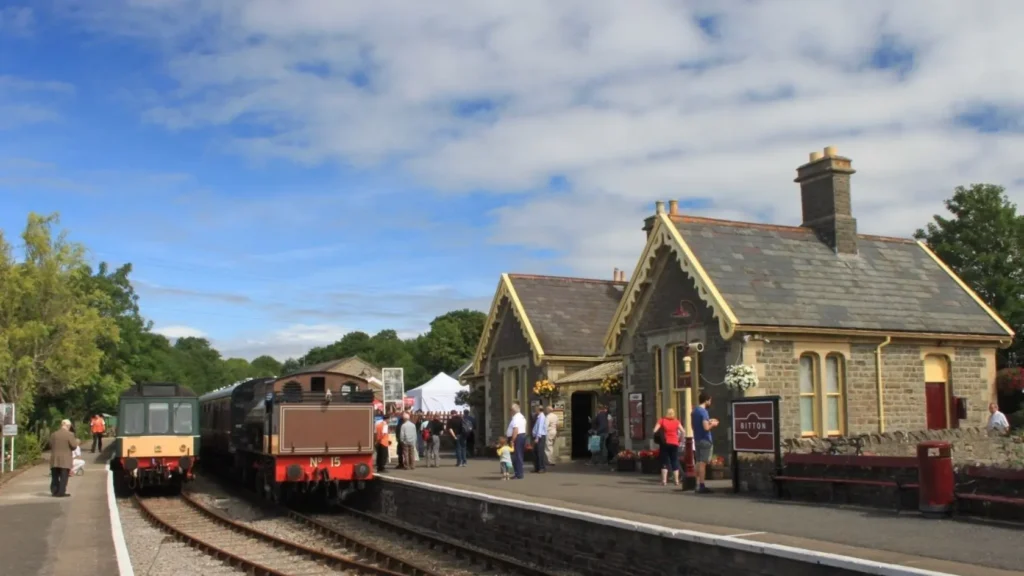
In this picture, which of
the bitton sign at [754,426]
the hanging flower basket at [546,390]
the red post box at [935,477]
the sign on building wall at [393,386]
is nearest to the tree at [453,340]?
the sign on building wall at [393,386]

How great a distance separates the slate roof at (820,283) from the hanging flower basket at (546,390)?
21.9 feet

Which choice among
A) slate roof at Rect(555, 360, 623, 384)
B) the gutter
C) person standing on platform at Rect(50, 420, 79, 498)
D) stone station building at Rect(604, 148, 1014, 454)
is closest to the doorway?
slate roof at Rect(555, 360, 623, 384)

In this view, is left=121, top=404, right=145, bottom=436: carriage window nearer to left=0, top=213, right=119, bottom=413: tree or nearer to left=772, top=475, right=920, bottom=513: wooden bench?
left=0, top=213, right=119, bottom=413: tree

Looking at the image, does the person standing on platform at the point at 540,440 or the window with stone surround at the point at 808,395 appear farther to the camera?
the person standing on platform at the point at 540,440

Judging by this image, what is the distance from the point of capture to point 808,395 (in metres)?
18.9

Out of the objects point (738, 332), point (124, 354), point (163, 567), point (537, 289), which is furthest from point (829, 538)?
point (124, 354)

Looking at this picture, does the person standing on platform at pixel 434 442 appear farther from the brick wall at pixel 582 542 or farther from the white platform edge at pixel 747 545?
the white platform edge at pixel 747 545

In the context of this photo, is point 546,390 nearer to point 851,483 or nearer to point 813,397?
point 813,397

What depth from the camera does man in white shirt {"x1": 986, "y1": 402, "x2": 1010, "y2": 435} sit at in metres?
18.6

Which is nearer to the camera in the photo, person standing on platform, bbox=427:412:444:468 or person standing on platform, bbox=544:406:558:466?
person standing on platform, bbox=544:406:558:466

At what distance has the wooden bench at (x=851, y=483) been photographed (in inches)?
465

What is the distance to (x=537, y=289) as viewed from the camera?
29078 millimetres

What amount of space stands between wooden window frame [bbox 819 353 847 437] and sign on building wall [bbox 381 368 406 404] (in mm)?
11114

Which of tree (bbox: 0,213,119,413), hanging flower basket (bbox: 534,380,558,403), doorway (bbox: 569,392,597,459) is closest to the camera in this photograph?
hanging flower basket (bbox: 534,380,558,403)
